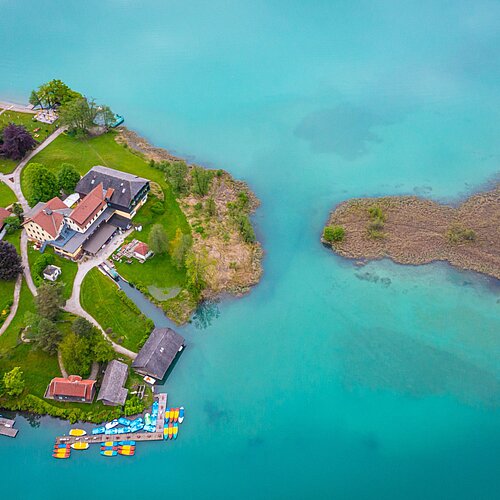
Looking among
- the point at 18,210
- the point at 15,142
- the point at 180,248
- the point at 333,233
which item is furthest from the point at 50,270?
the point at 333,233

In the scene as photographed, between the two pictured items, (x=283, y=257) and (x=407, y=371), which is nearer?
(x=407, y=371)

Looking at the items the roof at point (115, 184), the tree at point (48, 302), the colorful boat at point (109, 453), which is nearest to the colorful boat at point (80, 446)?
the colorful boat at point (109, 453)

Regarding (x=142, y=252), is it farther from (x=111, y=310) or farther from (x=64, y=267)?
(x=64, y=267)

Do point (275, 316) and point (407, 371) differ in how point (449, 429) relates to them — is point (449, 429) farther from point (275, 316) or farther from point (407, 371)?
point (275, 316)

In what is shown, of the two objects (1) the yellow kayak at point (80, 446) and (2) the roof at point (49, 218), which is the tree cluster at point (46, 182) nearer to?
(2) the roof at point (49, 218)

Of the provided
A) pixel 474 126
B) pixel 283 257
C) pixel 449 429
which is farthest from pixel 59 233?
pixel 474 126

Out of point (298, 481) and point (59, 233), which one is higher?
point (59, 233)
